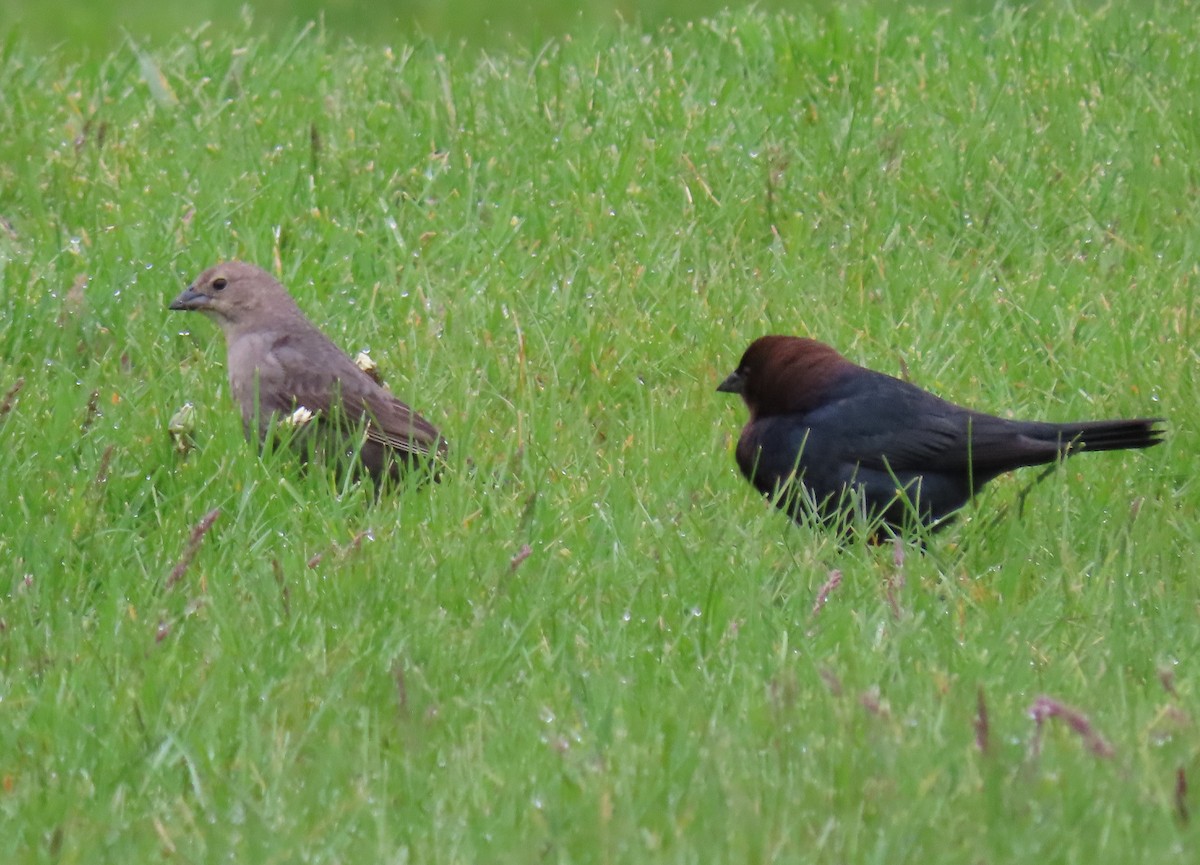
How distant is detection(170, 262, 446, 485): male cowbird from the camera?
595cm

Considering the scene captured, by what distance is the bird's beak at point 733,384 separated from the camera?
5.99 meters

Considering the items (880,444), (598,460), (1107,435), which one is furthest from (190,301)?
(1107,435)

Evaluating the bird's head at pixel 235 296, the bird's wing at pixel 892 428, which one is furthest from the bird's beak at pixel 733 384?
the bird's head at pixel 235 296

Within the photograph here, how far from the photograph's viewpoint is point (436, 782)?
3.82 m

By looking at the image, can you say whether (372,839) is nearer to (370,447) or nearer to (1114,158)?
(370,447)

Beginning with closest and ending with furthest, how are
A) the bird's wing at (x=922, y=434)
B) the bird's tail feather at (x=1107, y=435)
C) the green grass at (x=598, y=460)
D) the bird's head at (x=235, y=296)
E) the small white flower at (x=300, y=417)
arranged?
the green grass at (x=598, y=460), the bird's tail feather at (x=1107, y=435), the bird's wing at (x=922, y=434), the small white flower at (x=300, y=417), the bird's head at (x=235, y=296)

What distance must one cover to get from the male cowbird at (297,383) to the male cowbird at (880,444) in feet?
3.39

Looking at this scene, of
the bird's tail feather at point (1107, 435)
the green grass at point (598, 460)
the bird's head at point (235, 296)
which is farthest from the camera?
the bird's head at point (235, 296)

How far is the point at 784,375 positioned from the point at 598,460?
618 mm

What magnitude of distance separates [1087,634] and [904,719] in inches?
32.7

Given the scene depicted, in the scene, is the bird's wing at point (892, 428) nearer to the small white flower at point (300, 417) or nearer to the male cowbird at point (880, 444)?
the male cowbird at point (880, 444)

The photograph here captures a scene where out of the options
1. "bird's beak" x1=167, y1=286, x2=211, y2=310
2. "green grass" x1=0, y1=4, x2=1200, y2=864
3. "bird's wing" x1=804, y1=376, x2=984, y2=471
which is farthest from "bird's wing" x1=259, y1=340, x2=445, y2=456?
"bird's wing" x1=804, y1=376, x2=984, y2=471

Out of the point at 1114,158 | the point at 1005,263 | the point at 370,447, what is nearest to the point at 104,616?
the point at 370,447

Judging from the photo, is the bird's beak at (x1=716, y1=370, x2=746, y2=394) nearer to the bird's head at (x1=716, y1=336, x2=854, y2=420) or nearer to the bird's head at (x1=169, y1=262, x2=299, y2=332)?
the bird's head at (x1=716, y1=336, x2=854, y2=420)
